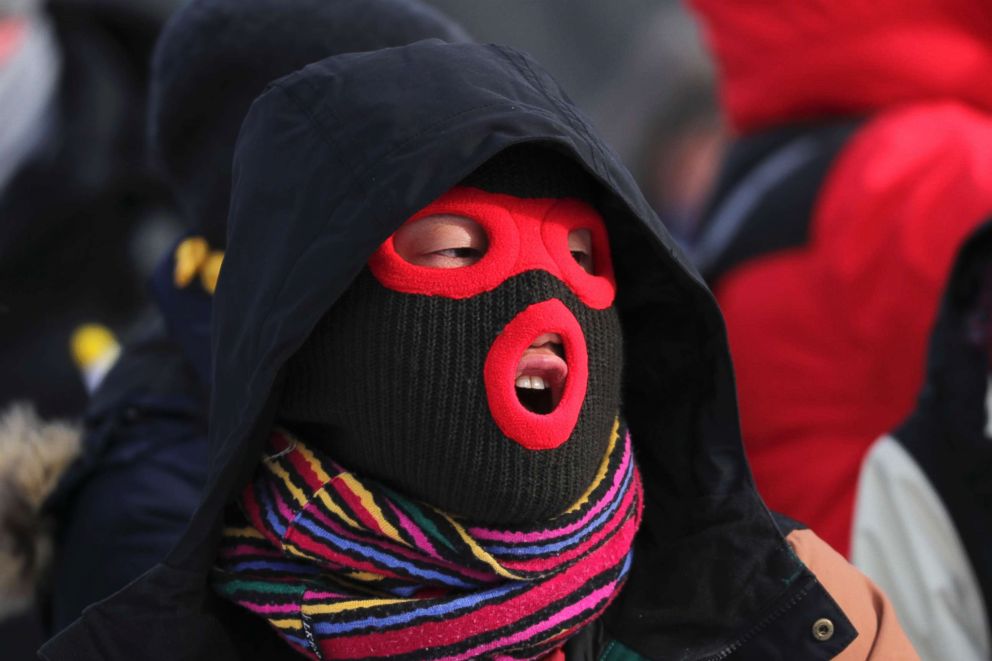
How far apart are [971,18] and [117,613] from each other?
2246 mm

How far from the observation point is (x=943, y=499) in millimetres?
2139

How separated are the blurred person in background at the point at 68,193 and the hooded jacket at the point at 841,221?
62.3 inches

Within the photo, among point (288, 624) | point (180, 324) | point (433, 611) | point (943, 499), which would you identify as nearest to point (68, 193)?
point (180, 324)

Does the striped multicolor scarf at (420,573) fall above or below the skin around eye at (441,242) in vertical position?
below

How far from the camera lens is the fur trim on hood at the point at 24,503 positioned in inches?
81.0

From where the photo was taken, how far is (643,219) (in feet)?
5.52

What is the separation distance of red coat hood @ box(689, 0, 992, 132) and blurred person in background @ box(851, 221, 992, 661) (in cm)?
77

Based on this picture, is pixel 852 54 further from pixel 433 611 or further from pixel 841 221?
pixel 433 611

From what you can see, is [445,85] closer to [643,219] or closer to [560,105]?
[560,105]

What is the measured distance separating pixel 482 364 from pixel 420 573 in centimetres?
28

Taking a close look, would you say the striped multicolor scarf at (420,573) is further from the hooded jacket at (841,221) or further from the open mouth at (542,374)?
the hooded jacket at (841,221)

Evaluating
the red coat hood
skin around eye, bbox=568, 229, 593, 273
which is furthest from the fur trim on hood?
the red coat hood

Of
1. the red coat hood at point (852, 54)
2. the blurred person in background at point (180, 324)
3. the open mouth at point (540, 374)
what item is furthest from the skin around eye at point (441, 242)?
the red coat hood at point (852, 54)

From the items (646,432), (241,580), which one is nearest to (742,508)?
(646,432)
